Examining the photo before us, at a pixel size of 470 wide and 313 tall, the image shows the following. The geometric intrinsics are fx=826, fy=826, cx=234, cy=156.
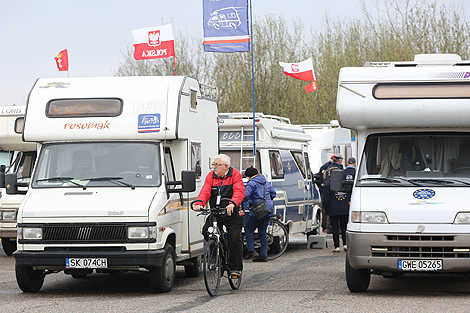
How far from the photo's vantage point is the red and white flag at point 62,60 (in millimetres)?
26203

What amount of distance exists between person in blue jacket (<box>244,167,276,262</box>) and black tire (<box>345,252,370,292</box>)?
437cm

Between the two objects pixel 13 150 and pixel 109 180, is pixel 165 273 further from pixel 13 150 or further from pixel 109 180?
pixel 13 150

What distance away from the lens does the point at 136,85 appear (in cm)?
1195

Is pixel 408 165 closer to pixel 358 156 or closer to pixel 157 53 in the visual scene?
pixel 358 156

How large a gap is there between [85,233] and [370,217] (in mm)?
3667

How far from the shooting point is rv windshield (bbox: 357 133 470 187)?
→ 10.9 m

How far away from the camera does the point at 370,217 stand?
1028cm

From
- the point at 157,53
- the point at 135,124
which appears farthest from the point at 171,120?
the point at 157,53

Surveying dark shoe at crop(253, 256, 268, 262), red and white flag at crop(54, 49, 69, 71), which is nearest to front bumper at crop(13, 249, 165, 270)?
dark shoe at crop(253, 256, 268, 262)

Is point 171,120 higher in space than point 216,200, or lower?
higher

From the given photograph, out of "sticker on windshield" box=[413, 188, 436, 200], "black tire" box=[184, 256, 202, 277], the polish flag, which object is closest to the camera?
"sticker on windshield" box=[413, 188, 436, 200]

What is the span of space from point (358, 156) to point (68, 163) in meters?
4.05

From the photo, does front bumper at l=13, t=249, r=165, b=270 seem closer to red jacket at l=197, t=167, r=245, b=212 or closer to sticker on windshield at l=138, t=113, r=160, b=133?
red jacket at l=197, t=167, r=245, b=212

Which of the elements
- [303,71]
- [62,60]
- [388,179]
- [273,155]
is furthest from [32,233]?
[303,71]
